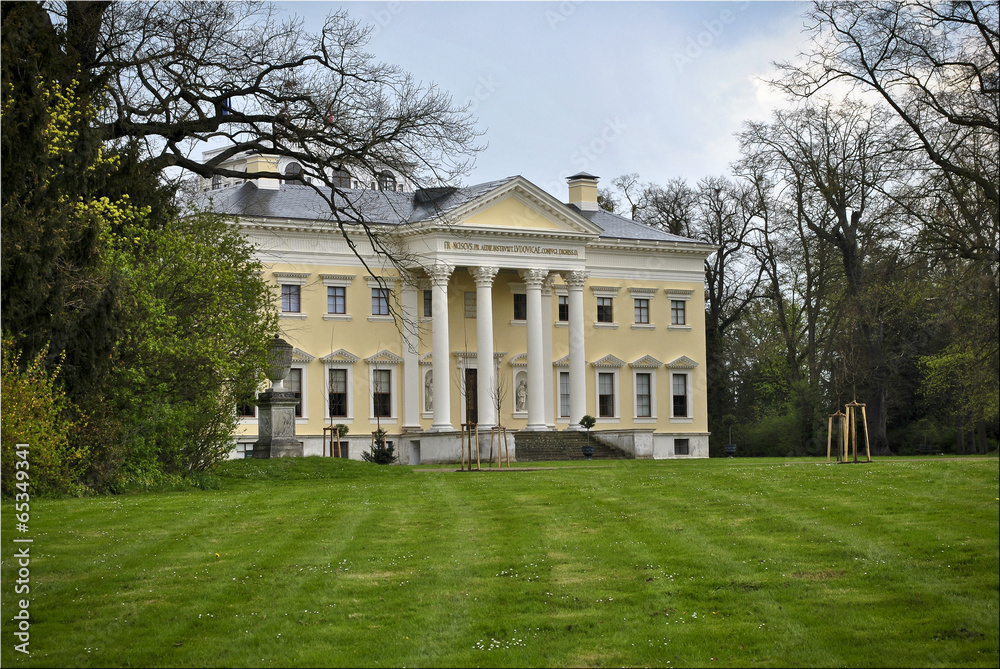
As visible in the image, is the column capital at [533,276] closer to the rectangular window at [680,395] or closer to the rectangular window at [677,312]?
the rectangular window at [677,312]

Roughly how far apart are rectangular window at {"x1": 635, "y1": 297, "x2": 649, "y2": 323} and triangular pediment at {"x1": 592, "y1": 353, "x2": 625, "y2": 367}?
213cm

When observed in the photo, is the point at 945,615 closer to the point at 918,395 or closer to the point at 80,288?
the point at 80,288

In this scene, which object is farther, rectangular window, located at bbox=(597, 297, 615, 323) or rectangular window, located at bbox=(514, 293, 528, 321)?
rectangular window, located at bbox=(597, 297, 615, 323)

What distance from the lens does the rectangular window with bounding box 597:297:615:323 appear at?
54344 millimetres

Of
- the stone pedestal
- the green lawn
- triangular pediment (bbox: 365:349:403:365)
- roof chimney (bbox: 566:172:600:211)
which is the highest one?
roof chimney (bbox: 566:172:600:211)

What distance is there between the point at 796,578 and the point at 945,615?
1925 millimetres

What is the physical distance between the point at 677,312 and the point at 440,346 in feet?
43.0

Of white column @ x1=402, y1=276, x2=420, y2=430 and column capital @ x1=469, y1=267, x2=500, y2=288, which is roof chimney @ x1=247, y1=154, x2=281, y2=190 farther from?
column capital @ x1=469, y1=267, x2=500, y2=288

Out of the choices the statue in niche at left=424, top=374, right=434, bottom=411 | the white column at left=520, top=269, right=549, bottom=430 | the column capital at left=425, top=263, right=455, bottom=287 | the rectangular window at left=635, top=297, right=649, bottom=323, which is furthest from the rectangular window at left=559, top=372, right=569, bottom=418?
the column capital at left=425, top=263, right=455, bottom=287

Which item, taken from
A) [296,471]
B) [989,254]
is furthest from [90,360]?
[989,254]

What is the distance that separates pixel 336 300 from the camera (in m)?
49.3

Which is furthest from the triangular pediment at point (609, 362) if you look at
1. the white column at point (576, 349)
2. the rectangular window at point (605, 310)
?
the white column at point (576, 349)

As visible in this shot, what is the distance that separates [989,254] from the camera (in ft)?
58.9

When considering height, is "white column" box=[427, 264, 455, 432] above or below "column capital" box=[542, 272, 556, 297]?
below
